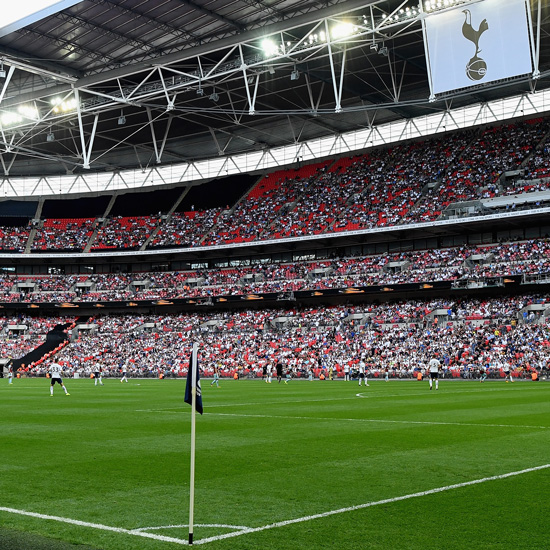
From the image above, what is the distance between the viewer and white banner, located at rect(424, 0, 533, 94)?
123 feet

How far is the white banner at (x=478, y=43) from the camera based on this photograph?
37.5m

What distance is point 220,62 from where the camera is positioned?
45375mm

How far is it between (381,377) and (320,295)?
1500 cm

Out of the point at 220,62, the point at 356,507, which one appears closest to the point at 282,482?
the point at 356,507

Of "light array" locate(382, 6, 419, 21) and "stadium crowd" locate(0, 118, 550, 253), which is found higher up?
"light array" locate(382, 6, 419, 21)

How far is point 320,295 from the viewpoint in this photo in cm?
6350

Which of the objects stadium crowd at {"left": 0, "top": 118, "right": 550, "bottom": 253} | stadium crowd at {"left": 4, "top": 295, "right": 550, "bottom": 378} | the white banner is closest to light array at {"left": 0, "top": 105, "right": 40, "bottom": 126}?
stadium crowd at {"left": 0, "top": 118, "right": 550, "bottom": 253}

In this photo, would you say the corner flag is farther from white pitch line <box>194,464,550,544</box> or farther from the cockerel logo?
the cockerel logo

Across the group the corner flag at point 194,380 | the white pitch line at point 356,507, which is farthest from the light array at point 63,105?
the corner flag at point 194,380

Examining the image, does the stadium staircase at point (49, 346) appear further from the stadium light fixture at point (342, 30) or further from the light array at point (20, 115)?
the stadium light fixture at point (342, 30)

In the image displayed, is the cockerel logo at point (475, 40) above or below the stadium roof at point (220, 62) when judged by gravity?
below

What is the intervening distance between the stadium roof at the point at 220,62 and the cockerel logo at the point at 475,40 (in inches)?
53.5

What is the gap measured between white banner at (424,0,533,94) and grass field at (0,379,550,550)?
81.8 feet

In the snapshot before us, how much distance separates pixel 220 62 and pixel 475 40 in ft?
53.3
